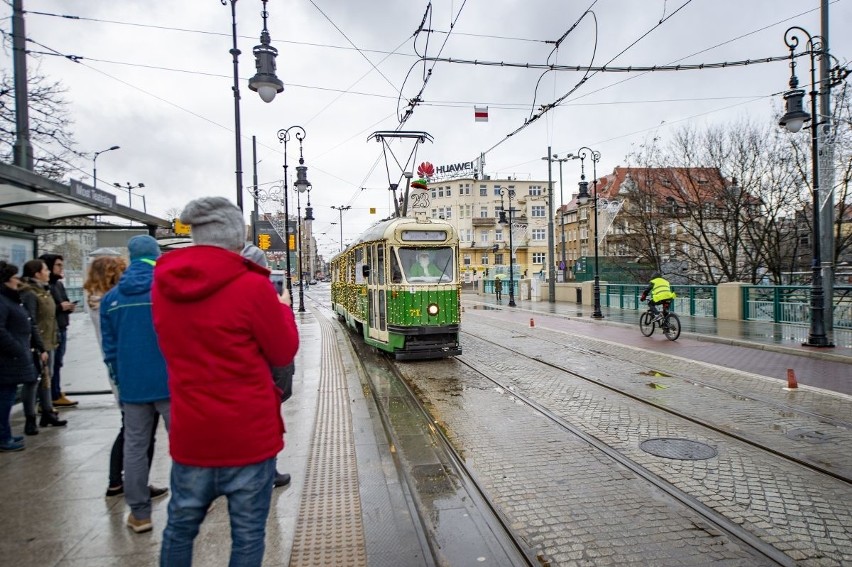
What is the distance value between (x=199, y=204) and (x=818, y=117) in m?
14.8

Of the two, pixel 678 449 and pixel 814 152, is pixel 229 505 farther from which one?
pixel 814 152

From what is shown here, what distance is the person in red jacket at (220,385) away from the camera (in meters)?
2.08

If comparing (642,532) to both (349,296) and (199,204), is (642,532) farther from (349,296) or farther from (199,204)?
(349,296)

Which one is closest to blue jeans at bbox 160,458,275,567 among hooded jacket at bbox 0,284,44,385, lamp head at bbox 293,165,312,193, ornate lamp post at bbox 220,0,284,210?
hooded jacket at bbox 0,284,44,385

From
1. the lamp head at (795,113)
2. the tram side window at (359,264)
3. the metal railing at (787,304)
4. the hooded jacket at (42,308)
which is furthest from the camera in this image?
the metal railing at (787,304)

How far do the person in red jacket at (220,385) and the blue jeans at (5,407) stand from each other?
4139 mm

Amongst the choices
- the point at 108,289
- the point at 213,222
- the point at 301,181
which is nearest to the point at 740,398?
the point at 213,222

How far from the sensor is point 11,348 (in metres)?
5.05

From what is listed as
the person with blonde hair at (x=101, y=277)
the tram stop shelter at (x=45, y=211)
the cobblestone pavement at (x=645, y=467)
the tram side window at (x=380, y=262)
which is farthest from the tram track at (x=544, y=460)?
the tram stop shelter at (x=45, y=211)

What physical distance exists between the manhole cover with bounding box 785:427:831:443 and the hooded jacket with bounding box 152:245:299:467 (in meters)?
6.26

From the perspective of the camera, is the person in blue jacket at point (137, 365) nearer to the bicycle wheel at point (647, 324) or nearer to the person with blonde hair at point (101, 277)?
the person with blonde hair at point (101, 277)

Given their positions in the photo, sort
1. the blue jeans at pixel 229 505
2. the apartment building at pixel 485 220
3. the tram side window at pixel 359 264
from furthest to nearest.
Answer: the apartment building at pixel 485 220 < the tram side window at pixel 359 264 < the blue jeans at pixel 229 505

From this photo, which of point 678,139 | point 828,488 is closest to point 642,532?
point 828,488

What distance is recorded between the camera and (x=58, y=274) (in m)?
6.52
